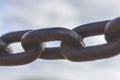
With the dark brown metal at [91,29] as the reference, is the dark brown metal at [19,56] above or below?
below

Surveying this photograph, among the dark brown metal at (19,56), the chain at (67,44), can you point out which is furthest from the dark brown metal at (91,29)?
the dark brown metal at (19,56)

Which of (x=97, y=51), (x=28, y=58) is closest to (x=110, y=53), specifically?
(x=97, y=51)

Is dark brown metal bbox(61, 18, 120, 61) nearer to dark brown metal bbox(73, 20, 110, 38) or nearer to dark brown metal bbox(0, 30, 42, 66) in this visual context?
dark brown metal bbox(73, 20, 110, 38)

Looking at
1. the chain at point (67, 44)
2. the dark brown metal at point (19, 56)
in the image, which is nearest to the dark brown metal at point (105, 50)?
the chain at point (67, 44)

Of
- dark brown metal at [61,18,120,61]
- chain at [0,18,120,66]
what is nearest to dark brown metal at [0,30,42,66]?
chain at [0,18,120,66]

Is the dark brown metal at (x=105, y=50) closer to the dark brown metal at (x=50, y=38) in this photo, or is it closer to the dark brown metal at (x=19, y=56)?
the dark brown metal at (x=50, y=38)

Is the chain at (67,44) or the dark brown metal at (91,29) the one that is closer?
the chain at (67,44)

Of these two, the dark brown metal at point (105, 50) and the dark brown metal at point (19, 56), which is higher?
the dark brown metal at point (105, 50)

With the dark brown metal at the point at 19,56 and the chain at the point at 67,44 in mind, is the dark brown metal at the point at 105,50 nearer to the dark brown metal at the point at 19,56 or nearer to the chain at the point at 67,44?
the chain at the point at 67,44

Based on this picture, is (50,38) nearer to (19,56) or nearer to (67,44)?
(67,44)

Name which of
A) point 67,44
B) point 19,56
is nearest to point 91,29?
point 67,44
